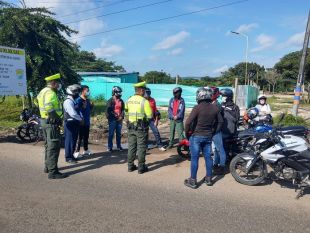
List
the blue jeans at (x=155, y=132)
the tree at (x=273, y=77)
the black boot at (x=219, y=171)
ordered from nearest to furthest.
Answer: the black boot at (x=219, y=171) < the blue jeans at (x=155, y=132) < the tree at (x=273, y=77)

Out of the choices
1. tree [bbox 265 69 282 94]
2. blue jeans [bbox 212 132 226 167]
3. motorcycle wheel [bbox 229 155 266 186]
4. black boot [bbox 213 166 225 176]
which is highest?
tree [bbox 265 69 282 94]

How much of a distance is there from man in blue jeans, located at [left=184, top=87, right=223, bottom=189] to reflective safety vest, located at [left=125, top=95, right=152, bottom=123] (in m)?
1.09

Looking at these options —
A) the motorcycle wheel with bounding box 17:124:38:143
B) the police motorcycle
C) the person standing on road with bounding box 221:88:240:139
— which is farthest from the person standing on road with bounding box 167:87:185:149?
the motorcycle wheel with bounding box 17:124:38:143

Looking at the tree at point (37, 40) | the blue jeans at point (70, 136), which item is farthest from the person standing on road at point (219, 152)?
the tree at point (37, 40)

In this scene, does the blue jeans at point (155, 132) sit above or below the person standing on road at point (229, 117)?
below

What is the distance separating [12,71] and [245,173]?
25.8ft

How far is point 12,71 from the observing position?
34.9 feet

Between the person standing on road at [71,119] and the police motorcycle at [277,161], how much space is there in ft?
11.6

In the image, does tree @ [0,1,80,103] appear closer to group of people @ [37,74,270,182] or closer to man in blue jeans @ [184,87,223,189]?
group of people @ [37,74,270,182]

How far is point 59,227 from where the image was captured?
442cm

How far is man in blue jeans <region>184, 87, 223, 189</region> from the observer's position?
6023 millimetres

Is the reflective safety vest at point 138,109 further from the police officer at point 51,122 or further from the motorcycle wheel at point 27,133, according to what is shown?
the motorcycle wheel at point 27,133

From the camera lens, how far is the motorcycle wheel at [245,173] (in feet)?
20.2

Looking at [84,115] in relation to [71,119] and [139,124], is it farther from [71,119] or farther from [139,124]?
[139,124]
